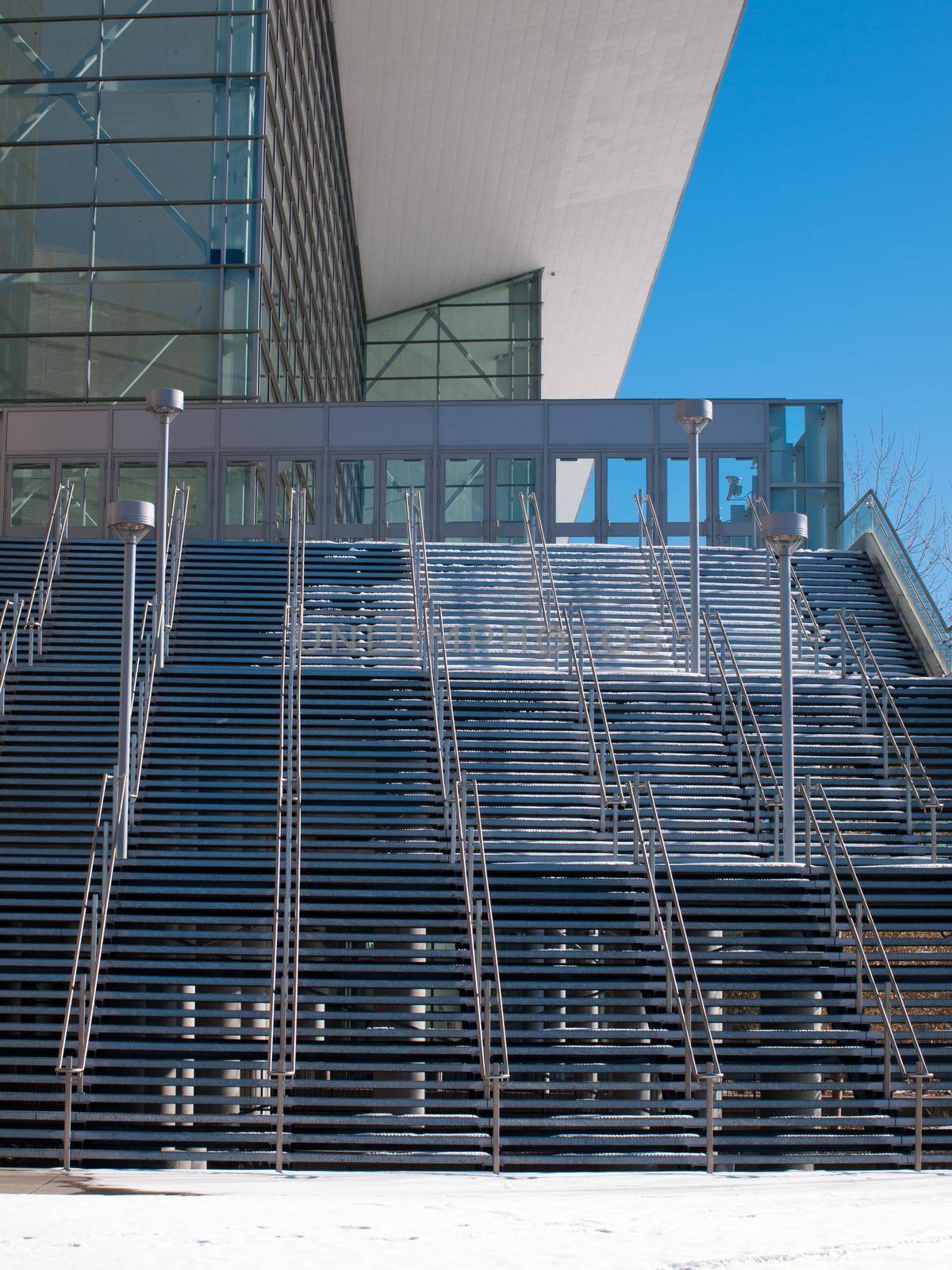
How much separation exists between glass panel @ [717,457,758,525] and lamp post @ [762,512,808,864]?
14.0m

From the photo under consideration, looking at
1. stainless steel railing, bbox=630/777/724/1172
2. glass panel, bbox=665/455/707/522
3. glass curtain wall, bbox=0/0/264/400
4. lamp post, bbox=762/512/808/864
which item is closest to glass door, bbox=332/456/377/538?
glass curtain wall, bbox=0/0/264/400

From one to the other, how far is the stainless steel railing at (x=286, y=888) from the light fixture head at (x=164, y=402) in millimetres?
2594

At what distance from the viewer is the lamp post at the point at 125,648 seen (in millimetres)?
14734

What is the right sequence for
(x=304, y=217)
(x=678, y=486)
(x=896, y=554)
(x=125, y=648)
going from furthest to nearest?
(x=304, y=217), (x=678, y=486), (x=896, y=554), (x=125, y=648)

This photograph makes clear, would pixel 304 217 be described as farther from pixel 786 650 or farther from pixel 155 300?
pixel 786 650

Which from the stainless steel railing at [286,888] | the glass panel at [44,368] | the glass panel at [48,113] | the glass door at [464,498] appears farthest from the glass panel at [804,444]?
the glass panel at [48,113]

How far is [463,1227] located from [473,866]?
6.07 m

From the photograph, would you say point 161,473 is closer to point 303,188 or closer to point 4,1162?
point 4,1162

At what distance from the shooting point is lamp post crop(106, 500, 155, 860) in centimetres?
1473

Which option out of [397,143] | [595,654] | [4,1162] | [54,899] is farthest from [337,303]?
[4,1162]

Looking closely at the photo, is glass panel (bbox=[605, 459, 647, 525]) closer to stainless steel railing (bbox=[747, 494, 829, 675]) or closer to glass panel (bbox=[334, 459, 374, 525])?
glass panel (bbox=[334, 459, 374, 525])

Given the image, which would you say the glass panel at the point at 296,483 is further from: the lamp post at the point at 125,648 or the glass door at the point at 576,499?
the lamp post at the point at 125,648

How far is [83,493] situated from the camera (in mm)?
30641

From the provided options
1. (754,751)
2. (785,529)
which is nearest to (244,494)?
(754,751)
